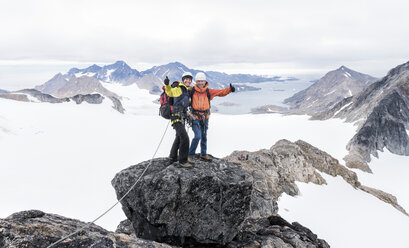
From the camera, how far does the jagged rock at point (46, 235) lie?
5.47 meters

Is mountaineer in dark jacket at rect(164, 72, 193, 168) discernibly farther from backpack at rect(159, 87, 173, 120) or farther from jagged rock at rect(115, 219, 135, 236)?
jagged rock at rect(115, 219, 135, 236)

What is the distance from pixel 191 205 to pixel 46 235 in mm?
4154

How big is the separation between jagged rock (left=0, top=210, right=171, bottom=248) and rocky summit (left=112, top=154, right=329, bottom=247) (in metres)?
1.34

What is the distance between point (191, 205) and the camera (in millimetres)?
8336

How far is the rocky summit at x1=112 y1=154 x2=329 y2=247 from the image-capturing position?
26.9 ft

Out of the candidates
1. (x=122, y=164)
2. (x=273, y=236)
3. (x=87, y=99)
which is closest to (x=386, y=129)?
(x=122, y=164)

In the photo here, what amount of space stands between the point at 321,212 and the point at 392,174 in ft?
204

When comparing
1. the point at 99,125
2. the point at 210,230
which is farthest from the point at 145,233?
the point at 99,125

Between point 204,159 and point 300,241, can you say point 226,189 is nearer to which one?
point 204,159

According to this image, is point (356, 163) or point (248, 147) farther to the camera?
point (248, 147)

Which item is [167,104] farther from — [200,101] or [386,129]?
[386,129]

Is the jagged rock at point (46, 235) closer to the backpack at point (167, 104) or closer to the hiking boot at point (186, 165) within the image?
the hiking boot at point (186, 165)

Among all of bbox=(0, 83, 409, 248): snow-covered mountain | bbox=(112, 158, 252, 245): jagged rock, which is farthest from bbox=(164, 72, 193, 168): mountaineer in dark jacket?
bbox=(0, 83, 409, 248): snow-covered mountain

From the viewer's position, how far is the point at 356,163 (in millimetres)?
62375
